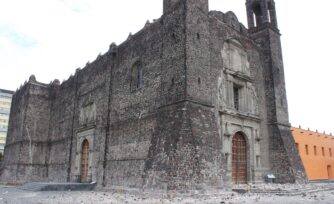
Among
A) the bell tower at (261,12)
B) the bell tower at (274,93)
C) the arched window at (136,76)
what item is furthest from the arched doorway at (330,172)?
the arched window at (136,76)

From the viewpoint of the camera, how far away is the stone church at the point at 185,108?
37.2 ft

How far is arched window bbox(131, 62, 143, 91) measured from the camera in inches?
612

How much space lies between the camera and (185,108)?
37.5ft

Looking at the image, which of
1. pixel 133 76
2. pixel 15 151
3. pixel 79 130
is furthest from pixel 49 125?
pixel 133 76

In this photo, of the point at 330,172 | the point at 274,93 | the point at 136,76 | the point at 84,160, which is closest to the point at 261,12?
the point at 274,93

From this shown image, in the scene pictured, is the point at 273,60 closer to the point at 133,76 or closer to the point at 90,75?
the point at 133,76

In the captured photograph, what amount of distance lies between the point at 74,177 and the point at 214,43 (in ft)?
39.5

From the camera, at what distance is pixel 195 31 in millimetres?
12859

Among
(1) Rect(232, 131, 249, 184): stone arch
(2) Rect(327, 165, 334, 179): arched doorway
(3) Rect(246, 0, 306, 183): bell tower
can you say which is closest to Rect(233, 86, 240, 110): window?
(1) Rect(232, 131, 249, 184): stone arch

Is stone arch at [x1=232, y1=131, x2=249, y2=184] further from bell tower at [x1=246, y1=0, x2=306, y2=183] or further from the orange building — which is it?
the orange building

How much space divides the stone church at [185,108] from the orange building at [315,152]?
9.42 meters

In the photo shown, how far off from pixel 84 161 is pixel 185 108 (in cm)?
1016

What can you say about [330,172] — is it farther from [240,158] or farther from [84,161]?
[84,161]

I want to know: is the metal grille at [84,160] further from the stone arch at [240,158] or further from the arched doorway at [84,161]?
the stone arch at [240,158]
